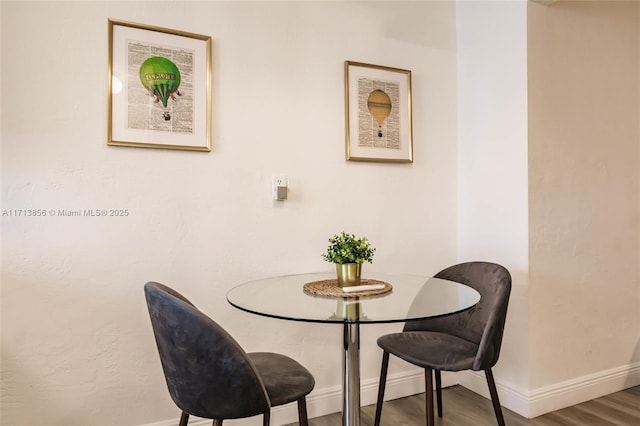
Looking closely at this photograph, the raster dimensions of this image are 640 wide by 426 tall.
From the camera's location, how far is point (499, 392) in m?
2.40

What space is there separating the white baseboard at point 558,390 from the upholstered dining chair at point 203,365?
Result: 1642 mm

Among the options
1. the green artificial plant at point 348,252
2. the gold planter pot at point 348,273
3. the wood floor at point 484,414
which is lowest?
the wood floor at point 484,414

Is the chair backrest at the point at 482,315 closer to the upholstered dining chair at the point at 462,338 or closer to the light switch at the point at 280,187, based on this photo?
the upholstered dining chair at the point at 462,338

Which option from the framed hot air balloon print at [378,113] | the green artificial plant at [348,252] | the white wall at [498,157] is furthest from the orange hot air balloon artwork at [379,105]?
the green artificial plant at [348,252]

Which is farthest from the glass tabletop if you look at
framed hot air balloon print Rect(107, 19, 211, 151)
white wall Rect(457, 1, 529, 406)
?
framed hot air balloon print Rect(107, 19, 211, 151)

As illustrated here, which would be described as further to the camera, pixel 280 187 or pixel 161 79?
pixel 280 187

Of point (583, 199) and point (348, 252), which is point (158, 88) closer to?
point (348, 252)

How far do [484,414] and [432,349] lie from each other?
0.75 meters

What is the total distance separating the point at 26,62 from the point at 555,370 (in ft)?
9.98

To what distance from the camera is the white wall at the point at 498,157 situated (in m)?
2.29

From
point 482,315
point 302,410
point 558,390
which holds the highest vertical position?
point 482,315

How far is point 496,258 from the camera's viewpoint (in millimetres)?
2449

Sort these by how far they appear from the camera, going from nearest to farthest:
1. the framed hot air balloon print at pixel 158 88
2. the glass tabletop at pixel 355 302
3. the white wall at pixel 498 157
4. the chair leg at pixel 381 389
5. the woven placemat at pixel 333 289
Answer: the glass tabletop at pixel 355 302 → the woven placemat at pixel 333 289 → the framed hot air balloon print at pixel 158 88 → the chair leg at pixel 381 389 → the white wall at pixel 498 157

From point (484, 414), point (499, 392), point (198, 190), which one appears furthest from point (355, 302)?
point (499, 392)
